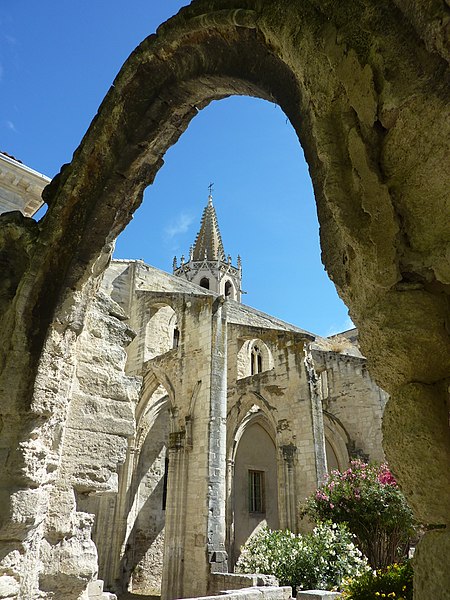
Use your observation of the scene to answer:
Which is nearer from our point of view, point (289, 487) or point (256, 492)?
point (289, 487)

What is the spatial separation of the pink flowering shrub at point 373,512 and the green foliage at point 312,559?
434mm

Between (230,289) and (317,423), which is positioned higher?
(230,289)

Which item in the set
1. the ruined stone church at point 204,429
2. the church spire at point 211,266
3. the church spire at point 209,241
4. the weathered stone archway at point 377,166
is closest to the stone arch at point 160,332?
the ruined stone church at point 204,429

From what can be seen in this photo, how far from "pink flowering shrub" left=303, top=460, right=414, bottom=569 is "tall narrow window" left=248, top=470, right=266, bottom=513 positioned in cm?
800

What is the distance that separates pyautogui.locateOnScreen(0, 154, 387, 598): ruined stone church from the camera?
34.5 ft

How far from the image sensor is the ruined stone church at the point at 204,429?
10523 millimetres

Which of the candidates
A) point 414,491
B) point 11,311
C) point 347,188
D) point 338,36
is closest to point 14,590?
point 11,311

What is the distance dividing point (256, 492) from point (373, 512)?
8922 millimetres

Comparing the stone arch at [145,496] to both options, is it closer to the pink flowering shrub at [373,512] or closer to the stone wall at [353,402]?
the pink flowering shrub at [373,512]

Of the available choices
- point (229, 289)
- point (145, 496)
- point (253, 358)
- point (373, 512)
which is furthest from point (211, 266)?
point (373, 512)

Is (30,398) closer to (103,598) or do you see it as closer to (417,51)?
(103,598)

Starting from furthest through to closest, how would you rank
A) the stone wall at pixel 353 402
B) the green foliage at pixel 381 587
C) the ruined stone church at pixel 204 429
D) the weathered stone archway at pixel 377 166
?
the stone wall at pixel 353 402 < the ruined stone church at pixel 204 429 < the green foliage at pixel 381 587 < the weathered stone archway at pixel 377 166

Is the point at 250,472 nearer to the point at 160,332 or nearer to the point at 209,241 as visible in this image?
the point at 160,332

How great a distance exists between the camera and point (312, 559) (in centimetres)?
696
